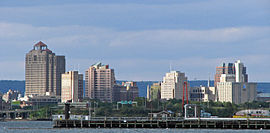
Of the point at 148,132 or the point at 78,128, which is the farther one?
the point at 78,128

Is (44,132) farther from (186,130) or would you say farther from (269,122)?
(269,122)

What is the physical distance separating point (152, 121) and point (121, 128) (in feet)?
29.4

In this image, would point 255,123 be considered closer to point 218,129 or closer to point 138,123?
point 218,129

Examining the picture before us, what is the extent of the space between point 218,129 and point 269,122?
12.7 meters

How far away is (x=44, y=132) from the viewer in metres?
182

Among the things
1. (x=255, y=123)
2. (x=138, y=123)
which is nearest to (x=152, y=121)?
(x=138, y=123)

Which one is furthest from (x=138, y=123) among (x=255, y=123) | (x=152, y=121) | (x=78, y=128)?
(x=255, y=123)

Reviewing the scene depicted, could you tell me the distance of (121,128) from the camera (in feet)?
609

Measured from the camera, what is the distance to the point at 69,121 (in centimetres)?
18425

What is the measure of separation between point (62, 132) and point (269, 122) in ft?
168

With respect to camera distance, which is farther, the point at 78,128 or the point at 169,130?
the point at 78,128

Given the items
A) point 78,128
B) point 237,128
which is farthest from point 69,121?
point 237,128

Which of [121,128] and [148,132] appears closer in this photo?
[148,132]

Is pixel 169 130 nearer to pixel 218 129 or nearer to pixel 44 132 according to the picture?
pixel 218 129
